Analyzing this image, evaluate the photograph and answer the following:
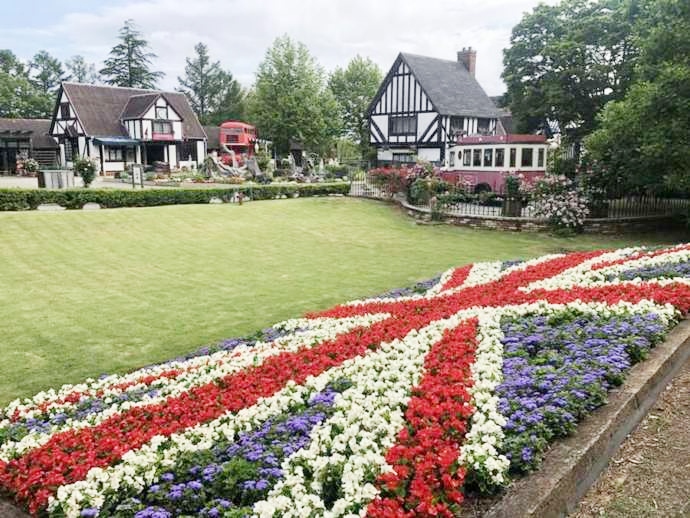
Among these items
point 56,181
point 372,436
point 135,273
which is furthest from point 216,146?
point 372,436

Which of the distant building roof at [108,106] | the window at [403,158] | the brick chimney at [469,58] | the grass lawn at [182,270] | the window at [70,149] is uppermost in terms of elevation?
the brick chimney at [469,58]

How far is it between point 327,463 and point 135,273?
10.7 metres

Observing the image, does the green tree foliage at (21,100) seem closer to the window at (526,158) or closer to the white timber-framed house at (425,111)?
the white timber-framed house at (425,111)

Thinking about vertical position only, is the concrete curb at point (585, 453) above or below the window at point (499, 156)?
below

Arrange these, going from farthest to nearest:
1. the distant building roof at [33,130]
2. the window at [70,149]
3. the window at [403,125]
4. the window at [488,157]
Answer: the window at [70,149] → the distant building roof at [33,130] → the window at [403,125] → the window at [488,157]

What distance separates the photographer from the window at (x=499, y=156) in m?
25.6

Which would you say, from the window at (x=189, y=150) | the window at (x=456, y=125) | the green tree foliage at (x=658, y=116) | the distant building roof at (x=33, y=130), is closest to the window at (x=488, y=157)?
the green tree foliage at (x=658, y=116)

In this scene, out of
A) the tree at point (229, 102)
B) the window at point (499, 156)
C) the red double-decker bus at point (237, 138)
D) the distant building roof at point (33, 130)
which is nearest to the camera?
the window at point (499, 156)

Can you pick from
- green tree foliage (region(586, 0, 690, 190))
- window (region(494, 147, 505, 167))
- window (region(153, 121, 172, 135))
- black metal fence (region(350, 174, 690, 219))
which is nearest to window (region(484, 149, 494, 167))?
window (region(494, 147, 505, 167))

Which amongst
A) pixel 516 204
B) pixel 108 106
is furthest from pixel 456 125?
pixel 108 106

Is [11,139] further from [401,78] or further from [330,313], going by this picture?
[330,313]

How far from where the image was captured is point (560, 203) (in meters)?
19.3

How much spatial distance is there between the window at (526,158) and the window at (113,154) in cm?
3312

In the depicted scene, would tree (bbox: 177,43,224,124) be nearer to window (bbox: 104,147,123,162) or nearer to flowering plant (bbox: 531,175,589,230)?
window (bbox: 104,147,123,162)
